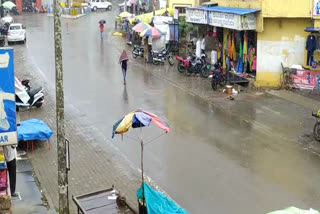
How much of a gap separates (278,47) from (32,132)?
1180 cm

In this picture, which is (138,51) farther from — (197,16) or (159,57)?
(197,16)

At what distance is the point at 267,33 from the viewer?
70.5 ft

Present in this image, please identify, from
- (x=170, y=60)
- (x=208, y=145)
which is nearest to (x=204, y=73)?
(x=170, y=60)

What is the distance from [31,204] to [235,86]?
1314cm

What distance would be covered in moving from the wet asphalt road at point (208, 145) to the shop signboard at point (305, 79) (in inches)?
82.4

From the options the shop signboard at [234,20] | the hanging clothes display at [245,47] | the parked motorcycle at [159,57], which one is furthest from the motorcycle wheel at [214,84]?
the parked motorcycle at [159,57]

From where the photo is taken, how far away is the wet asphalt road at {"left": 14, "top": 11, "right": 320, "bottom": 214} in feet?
37.6

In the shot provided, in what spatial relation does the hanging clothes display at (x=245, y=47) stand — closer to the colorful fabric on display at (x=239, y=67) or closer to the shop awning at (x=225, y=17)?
the colorful fabric on display at (x=239, y=67)

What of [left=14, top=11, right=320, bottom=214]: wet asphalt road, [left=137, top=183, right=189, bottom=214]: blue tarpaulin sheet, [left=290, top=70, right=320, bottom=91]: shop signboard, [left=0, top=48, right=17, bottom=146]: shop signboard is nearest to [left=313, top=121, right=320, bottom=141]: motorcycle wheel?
[left=14, top=11, right=320, bottom=214]: wet asphalt road

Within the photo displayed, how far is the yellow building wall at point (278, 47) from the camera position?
69.2 ft

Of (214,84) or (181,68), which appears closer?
(214,84)

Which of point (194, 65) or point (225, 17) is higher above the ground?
point (225, 17)

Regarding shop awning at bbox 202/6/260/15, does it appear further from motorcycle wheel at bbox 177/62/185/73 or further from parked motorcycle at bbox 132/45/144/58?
parked motorcycle at bbox 132/45/144/58

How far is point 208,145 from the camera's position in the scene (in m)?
14.9
